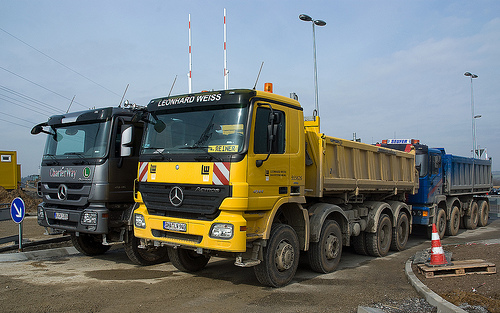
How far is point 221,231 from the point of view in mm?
5832

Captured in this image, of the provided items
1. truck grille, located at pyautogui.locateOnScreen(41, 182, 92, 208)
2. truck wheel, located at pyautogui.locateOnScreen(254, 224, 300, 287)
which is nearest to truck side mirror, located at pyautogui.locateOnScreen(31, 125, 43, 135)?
truck grille, located at pyautogui.locateOnScreen(41, 182, 92, 208)

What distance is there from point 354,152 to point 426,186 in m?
4.86

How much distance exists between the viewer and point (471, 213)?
1596 centimetres

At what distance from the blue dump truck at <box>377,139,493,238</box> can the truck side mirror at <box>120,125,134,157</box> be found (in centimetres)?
808

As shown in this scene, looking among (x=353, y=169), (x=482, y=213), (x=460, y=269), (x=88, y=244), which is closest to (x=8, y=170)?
(x=88, y=244)

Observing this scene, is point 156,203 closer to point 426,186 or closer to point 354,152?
point 354,152

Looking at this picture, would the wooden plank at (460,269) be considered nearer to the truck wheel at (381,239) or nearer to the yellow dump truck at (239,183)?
the yellow dump truck at (239,183)

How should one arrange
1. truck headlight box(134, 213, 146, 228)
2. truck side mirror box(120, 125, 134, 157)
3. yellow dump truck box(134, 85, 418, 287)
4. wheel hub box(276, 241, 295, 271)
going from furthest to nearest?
truck side mirror box(120, 125, 134, 157) < truck headlight box(134, 213, 146, 228) < wheel hub box(276, 241, 295, 271) < yellow dump truck box(134, 85, 418, 287)

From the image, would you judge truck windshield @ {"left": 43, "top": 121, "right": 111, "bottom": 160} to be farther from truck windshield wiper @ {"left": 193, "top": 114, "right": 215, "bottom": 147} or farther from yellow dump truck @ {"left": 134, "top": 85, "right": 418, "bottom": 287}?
truck windshield wiper @ {"left": 193, "top": 114, "right": 215, "bottom": 147}

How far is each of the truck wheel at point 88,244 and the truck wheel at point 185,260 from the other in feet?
7.49

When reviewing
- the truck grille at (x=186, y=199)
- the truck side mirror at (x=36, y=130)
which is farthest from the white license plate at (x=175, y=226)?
the truck side mirror at (x=36, y=130)

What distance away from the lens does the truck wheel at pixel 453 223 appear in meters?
14.0

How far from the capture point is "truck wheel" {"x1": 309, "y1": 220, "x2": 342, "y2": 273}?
7605 millimetres

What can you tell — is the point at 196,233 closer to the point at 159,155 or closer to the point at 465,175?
the point at 159,155
